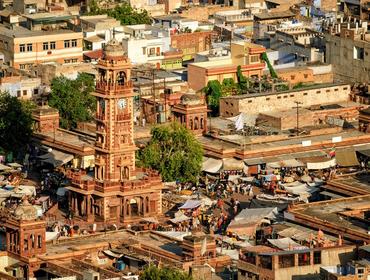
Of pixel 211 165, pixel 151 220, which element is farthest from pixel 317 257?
pixel 211 165

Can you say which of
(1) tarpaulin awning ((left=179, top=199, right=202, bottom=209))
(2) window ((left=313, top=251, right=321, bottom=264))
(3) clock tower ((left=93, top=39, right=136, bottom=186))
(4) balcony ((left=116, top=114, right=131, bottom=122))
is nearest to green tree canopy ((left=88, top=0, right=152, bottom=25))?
(3) clock tower ((left=93, top=39, right=136, bottom=186))

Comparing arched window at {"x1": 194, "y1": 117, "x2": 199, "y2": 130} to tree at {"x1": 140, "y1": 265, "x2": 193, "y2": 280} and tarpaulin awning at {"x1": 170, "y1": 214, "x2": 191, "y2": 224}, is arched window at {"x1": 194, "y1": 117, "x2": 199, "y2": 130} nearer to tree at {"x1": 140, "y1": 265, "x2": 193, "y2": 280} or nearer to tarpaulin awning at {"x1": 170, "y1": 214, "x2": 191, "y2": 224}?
tarpaulin awning at {"x1": 170, "y1": 214, "x2": 191, "y2": 224}

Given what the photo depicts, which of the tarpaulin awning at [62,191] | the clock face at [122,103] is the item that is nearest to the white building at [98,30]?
the tarpaulin awning at [62,191]

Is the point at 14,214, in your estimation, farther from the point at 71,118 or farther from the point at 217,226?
the point at 71,118

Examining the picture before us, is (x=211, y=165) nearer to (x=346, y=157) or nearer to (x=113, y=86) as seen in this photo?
(x=346, y=157)

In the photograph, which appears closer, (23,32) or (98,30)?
(23,32)

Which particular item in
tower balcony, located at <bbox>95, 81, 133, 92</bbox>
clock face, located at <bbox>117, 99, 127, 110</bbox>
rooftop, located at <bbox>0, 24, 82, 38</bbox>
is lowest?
rooftop, located at <bbox>0, 24, 82, 38</bbox>

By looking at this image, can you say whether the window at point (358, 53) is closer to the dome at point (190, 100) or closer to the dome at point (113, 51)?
the dome at point (190, 100)
